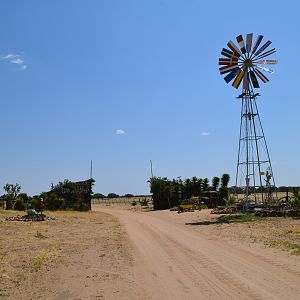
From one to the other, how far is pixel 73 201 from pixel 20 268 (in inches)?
1621

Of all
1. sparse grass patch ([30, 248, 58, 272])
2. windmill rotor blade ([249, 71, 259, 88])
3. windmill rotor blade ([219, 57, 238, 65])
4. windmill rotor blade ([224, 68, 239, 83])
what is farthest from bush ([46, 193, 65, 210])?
sparse grass patch ([30, 248, 58, 272])

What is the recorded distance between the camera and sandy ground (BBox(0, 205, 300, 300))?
9.60 metres

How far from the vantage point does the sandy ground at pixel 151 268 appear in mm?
9602

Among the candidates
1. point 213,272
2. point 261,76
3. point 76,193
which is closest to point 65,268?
point 213,272

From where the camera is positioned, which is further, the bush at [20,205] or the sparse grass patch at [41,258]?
the bush at [20,205]

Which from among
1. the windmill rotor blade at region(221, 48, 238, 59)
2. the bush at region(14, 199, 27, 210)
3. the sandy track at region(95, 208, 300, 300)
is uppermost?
the windmill rotor blade at region(221, 48, 238, 59)

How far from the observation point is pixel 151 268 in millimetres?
12492

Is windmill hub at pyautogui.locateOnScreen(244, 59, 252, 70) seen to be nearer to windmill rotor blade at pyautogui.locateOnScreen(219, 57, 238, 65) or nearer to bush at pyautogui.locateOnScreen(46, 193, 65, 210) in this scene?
windmill rotor blade at pyautogui.locateOnScreen(219, 57, 238, 65)

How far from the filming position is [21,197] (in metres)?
54.2

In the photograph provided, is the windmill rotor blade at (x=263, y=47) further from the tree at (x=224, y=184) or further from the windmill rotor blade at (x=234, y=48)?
the tree at (x=224, y=184)

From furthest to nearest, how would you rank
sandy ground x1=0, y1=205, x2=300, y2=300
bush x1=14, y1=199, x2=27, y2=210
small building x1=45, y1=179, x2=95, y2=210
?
1. small building x1=45, y1=179, x2=95, y2=210
2. bush x1=14, y1=199, x2=27, y2=210
3. sandy ground x1=0, y1=205, x2=300, y2=300

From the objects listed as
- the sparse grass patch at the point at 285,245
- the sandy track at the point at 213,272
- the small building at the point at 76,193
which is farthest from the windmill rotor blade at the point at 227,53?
the small building at the point at 76,193

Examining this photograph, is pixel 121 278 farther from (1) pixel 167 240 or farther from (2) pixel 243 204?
(2) pixel 243 204

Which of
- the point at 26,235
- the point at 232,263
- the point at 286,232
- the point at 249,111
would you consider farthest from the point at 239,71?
the point at 232,263
